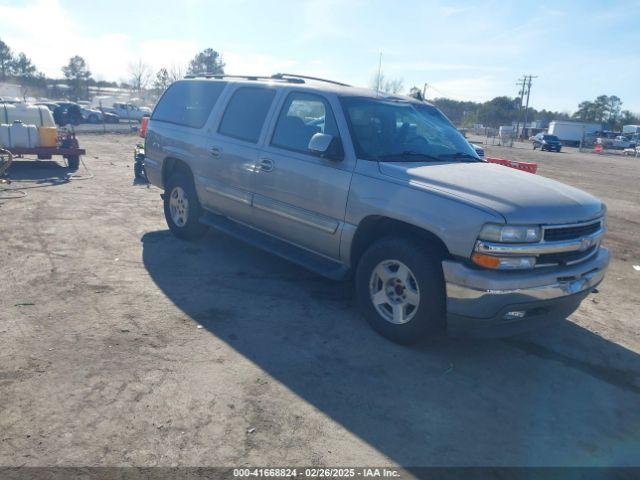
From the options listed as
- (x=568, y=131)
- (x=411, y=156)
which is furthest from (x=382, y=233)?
(x=568, y=131)

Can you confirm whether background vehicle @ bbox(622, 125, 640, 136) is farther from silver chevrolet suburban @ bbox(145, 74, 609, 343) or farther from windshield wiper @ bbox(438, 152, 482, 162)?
silver chevrolet suburban @ bbox(145, 74, 609, 343)

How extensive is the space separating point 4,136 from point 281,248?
32.4ft

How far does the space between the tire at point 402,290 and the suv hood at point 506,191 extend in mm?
511

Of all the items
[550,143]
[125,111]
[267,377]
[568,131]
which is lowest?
[267,377]

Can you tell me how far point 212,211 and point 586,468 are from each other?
4.65m

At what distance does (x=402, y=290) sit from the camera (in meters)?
4.11

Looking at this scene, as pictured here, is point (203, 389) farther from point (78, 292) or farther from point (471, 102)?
point (471, 102)

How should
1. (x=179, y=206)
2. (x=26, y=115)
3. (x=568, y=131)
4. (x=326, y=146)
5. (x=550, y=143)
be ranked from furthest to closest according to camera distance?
(x=568, y=131), (x=550, y=143), (x=26, y=115), (x=179, y=206), (x=326, y=146)

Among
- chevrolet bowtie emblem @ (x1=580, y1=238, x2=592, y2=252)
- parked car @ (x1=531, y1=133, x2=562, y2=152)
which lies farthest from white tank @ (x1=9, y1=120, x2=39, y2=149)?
parked car @ (x1=531, y1=133, x2=562, y2=152)

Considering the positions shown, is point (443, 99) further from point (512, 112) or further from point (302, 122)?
point (302, 122)

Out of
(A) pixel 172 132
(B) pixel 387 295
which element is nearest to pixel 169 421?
(B) pixel 387 295

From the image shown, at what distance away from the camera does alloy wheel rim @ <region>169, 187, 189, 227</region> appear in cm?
660

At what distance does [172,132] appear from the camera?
6.62 metres

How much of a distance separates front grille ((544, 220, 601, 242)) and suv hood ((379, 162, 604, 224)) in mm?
60
